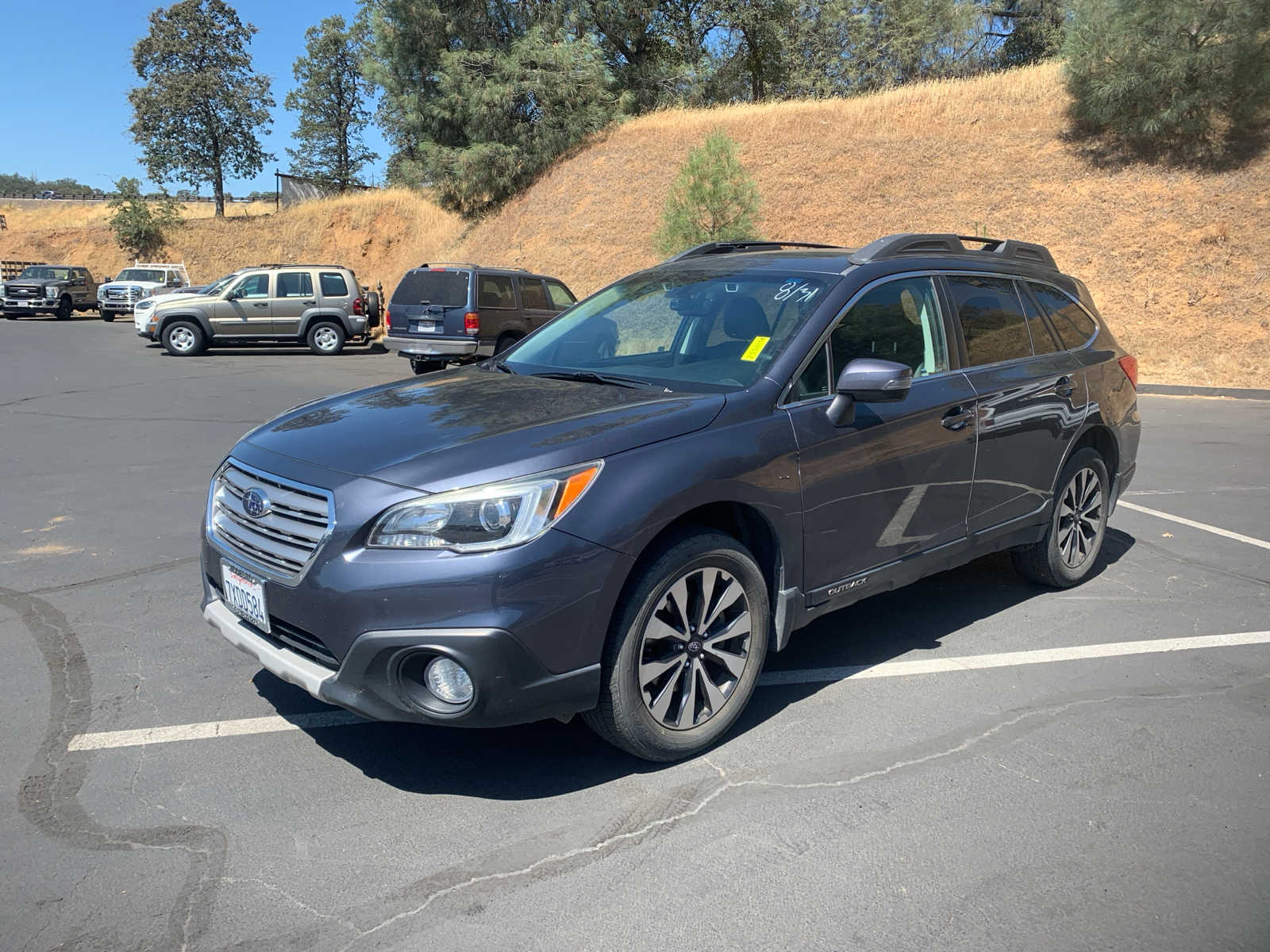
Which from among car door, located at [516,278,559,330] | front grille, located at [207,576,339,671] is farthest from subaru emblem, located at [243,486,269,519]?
car door, located at [516,278,559,330]

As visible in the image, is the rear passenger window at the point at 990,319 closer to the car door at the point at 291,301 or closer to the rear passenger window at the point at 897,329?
the rear passenger window at the point at 897,329

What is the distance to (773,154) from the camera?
97.2 feet

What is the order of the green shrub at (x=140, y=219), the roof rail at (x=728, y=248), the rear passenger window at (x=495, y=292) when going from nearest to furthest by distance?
the roof rail at (x=728, y=248) → the rear passenger window at (x=495, y=292) → the green shrub at (x=140, y=219)

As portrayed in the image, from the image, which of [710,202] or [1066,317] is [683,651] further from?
[710,202]

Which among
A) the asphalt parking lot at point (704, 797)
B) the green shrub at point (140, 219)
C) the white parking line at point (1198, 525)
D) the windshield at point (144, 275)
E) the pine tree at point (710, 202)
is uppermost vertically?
the green shrub at point (140, 219)

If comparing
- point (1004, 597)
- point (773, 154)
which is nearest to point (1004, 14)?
point (773, 154)

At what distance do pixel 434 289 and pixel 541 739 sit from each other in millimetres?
14562

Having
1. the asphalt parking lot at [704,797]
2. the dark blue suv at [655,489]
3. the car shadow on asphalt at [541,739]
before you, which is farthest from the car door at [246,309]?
the car shadow on asphalt at [541,739]

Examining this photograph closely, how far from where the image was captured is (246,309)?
2239 centimetres

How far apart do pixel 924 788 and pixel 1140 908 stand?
78cm

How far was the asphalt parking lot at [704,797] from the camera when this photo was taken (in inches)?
106

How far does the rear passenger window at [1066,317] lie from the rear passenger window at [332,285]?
65.2ft

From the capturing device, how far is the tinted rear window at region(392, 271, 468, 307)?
17109 mm

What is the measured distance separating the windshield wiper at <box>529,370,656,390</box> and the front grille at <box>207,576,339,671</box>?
5.13ft
